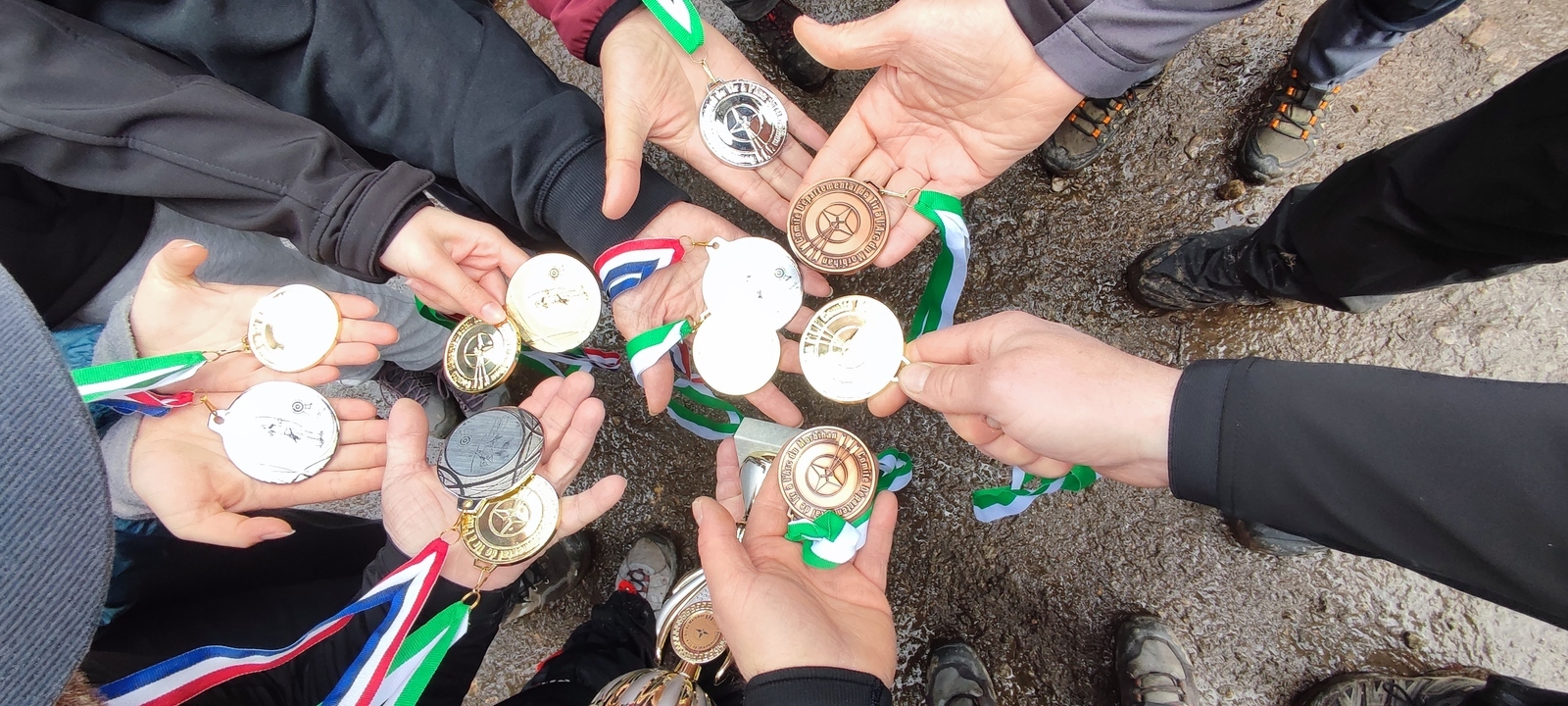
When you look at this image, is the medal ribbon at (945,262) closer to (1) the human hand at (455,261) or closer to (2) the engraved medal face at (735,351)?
(2) the engraved medal face at (735,351)

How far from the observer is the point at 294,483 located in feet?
6.64

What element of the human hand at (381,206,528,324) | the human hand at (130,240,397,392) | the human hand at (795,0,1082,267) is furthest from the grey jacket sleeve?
the human hand at (130,240,397,392)

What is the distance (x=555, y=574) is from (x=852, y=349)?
5.28ft

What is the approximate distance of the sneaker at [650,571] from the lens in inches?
104

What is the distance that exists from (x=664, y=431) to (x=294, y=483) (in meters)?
1.25

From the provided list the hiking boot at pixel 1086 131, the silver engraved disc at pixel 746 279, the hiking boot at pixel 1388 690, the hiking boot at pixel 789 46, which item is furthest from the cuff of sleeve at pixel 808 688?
the hiking boot at pixel 789 46

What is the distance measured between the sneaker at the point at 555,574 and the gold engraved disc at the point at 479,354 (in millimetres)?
830

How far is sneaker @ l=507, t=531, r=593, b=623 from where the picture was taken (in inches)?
105

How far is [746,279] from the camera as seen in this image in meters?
2.14

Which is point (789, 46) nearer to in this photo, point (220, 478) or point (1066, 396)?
point (1066, 396)

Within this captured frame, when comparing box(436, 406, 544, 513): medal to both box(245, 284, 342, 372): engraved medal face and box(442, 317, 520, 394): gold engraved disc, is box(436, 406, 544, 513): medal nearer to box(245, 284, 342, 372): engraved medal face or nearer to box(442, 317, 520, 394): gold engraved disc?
box(442, 317, 520, 394): gold engraved disc

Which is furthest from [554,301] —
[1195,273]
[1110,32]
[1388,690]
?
[1388,690]

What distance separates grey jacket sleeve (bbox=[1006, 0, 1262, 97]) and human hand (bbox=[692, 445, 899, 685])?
132 cm

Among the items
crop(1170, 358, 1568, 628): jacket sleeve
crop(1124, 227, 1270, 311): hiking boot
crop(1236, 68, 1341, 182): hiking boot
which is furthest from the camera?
crop(1236, 68, 1341, 182): hiking boot
